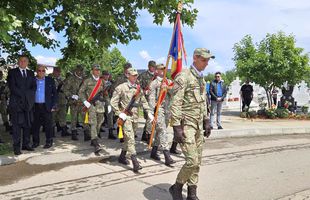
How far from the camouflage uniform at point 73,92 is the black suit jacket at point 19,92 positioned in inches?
89.4

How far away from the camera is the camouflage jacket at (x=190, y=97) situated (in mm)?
5170

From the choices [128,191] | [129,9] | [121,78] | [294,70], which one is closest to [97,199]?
[128,191]

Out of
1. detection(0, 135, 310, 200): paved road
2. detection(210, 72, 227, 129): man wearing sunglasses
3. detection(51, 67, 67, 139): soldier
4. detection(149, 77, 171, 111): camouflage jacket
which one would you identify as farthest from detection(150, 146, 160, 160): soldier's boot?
detection(210, 72, 227, 129): man wearing sunglasses

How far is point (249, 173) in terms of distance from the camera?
7316 mm

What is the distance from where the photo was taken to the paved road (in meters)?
5.75

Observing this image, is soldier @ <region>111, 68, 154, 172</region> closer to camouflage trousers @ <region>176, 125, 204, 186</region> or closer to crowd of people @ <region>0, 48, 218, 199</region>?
crowd of people @ <region>0, 48, 218, 199</region>

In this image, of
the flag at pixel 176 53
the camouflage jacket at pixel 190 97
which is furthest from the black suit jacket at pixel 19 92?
the camouflage jacket at pixel 190 97

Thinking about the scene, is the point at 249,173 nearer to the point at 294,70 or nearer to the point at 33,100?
the point at 33,100

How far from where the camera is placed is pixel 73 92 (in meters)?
10.3

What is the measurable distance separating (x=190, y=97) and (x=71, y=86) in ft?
19.1

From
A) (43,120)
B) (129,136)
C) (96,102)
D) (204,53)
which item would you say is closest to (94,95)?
(96,102)

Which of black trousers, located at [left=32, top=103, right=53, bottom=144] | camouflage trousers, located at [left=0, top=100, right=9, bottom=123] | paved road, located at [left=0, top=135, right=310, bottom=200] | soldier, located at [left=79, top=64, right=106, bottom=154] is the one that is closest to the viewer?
paved road, located at [left=0, top=135, right=310, bottom=200]

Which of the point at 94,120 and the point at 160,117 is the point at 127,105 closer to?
the point at 160,117

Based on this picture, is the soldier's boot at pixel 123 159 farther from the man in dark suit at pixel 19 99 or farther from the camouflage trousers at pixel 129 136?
the man in dark suit at pixel 19 99
